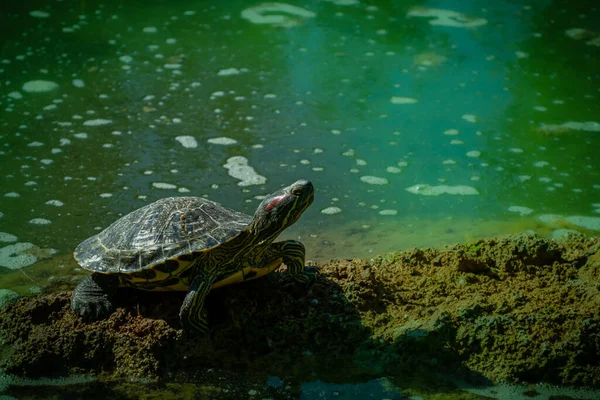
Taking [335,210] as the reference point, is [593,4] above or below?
above

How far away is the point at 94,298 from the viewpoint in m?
→ 3.53

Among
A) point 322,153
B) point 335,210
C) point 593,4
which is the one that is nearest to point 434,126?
point 322,153

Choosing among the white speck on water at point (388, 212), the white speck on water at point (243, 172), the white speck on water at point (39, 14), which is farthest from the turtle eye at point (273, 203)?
the white speck on water at point (39, 14)

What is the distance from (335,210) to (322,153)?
995mm

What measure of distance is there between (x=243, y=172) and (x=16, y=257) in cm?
206

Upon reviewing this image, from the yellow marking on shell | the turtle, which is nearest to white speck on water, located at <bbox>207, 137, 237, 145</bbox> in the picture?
the turtle

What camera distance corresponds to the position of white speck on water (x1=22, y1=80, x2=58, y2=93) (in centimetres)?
734

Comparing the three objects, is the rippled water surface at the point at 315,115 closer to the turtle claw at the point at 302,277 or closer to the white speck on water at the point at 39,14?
the white speck on water at the point at 39,14

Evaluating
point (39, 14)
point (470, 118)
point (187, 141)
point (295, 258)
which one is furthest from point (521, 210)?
point (39, 14)

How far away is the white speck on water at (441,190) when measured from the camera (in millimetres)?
5672

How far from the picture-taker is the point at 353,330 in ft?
11.4

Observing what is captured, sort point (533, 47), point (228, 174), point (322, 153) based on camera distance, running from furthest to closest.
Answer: point (533, 47) → point (322, 153) → point (228, 174)

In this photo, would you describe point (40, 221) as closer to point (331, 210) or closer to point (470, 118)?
point (331, 210)

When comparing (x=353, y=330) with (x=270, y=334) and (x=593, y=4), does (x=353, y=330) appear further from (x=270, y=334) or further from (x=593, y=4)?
(x=593, y=4)
